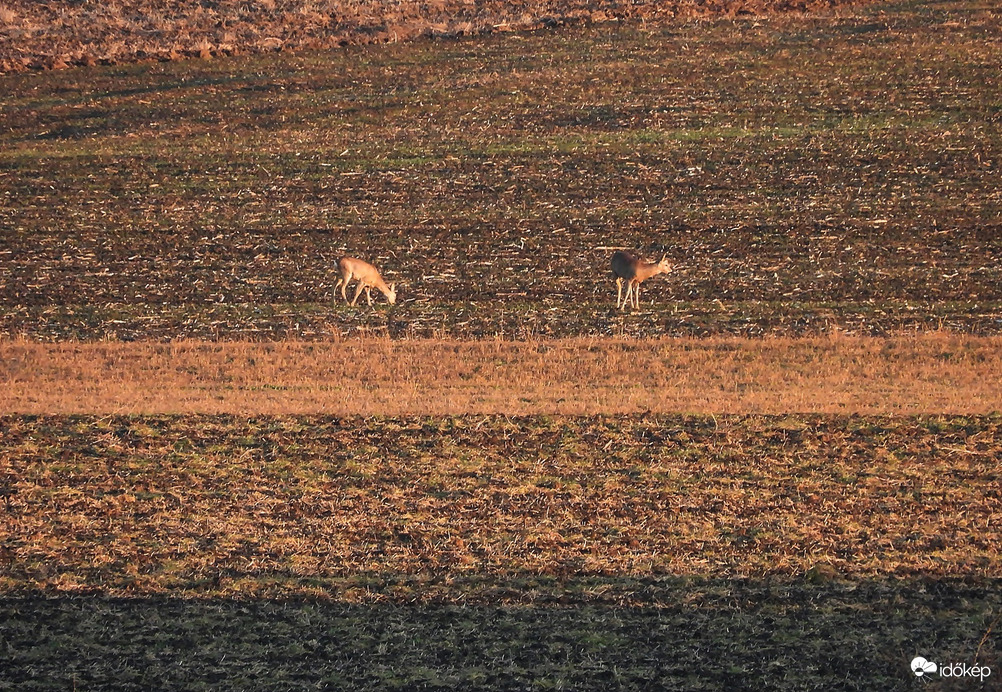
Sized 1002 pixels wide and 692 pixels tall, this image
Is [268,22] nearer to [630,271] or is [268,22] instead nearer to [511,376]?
[630,271]

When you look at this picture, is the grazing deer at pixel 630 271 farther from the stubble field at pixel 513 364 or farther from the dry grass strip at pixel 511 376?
the dry grass strip at pixel 511 376

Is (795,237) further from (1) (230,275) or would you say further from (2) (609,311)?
(1) (230,275)

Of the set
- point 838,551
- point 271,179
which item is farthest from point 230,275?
point 838,551

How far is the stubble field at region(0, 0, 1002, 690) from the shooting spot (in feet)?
33.1

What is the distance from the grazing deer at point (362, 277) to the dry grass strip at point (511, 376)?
2282 mm

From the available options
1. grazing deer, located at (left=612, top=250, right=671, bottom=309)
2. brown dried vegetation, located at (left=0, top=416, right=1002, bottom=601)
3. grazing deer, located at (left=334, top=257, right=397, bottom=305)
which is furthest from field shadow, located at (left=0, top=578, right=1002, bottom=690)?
grazing deer, located at (left=334, top=257, right=397, bottom=305)

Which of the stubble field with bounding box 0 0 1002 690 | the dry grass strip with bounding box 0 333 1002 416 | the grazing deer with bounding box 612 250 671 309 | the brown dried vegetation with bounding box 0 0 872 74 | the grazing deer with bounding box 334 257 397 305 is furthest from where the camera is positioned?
the brown dried vegetation with bounding box 0 0 872 74

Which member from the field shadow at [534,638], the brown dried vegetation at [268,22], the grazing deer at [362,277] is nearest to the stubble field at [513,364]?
the field shadow at [534,638]

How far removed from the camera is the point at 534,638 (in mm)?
9789

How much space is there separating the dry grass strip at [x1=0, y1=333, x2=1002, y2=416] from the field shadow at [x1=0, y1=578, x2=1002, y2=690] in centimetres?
562

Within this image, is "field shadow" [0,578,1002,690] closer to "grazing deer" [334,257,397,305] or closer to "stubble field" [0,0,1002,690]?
"stubble field" [0,0,1002,690]

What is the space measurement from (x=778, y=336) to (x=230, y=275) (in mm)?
10415

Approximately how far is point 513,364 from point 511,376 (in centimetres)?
71

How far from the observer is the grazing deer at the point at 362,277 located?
73.4 ft
